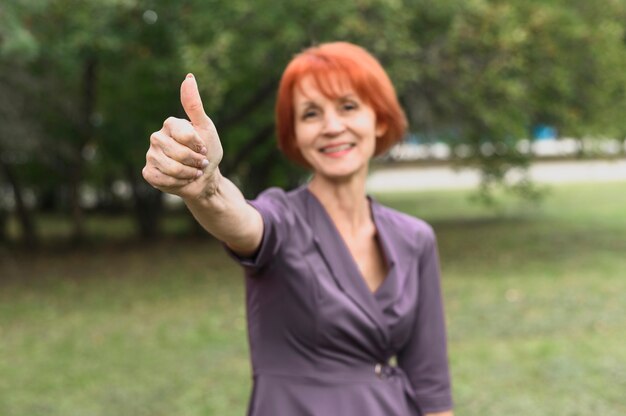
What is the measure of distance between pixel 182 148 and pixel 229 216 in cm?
32

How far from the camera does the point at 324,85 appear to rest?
6.89 ft

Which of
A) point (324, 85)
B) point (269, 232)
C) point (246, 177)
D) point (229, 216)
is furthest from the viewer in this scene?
point (246, 177)

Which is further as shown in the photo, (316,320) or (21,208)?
(21,208)

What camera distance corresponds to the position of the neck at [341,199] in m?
2.14

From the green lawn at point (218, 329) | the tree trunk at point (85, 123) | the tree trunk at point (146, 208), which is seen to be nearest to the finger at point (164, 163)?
the green lawn at point (218, 329)

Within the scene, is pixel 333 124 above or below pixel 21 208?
above

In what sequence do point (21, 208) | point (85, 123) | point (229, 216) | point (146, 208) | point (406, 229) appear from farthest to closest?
1. point (146, 208)
2. point (21, 208)
3. point (85, 123)
4. point (406, 229)
5. point (229, 216)

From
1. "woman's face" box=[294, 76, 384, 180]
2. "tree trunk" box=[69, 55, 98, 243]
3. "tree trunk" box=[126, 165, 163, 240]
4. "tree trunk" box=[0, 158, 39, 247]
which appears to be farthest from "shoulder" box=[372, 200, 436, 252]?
"tree trunk" box=[0, 158, 39, 247]

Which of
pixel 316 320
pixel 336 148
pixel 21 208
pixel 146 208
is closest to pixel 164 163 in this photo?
pixel 316 320

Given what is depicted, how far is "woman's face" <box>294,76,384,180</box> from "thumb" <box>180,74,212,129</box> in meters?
0.66

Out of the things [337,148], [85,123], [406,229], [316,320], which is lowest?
[85,123]

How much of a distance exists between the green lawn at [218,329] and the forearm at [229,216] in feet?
13.6

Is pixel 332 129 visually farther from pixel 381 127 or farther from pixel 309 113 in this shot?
pixel 381 127

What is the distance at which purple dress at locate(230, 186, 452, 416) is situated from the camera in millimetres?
1953
